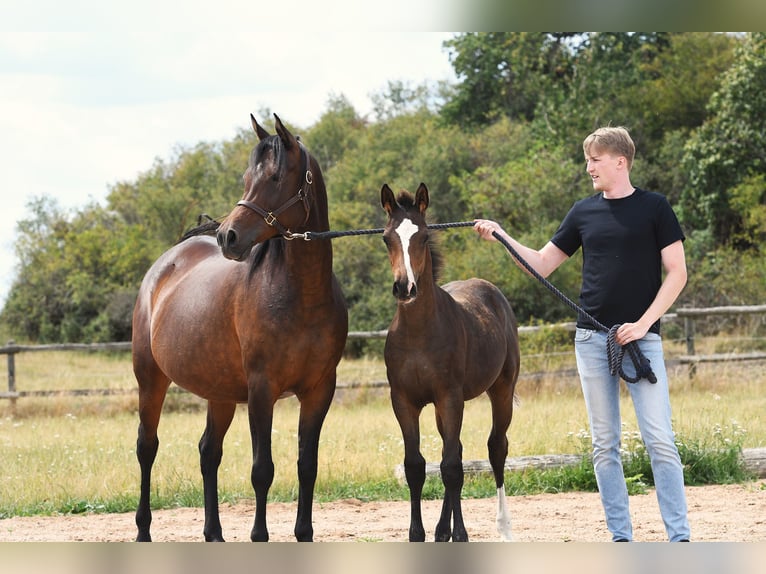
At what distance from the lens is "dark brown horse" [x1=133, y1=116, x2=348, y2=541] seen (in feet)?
15.6

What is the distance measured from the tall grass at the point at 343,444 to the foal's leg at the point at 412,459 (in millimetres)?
1887

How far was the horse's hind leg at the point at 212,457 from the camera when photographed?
5.87 m

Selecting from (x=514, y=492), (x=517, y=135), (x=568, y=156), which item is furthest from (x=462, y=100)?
(x=514, y=492)

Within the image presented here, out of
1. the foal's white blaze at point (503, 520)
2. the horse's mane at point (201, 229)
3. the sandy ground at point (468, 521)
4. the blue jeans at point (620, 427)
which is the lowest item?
the sandy ground at point (468, 521)

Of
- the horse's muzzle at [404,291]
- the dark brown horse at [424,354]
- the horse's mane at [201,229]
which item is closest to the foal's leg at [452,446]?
the dark brown horse at [424,354]

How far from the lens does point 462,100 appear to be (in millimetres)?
29766

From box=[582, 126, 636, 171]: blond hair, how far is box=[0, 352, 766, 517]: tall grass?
278 centimetres

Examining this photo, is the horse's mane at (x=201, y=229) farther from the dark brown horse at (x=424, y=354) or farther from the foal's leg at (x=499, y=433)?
the foal's leg at (x=499, y=433)

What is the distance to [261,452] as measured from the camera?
4.86 meters

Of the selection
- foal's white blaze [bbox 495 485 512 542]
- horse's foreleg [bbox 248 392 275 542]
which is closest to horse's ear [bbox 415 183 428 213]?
horse's foreleg [bbox 248 392 275 542]

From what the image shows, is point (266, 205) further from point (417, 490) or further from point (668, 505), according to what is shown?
point (668, 505)

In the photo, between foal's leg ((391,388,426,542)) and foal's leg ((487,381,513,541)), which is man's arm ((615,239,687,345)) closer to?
foal's leg ((391,388,426,542))

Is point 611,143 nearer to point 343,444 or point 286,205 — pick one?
point 286,205

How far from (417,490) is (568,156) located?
1931cm
